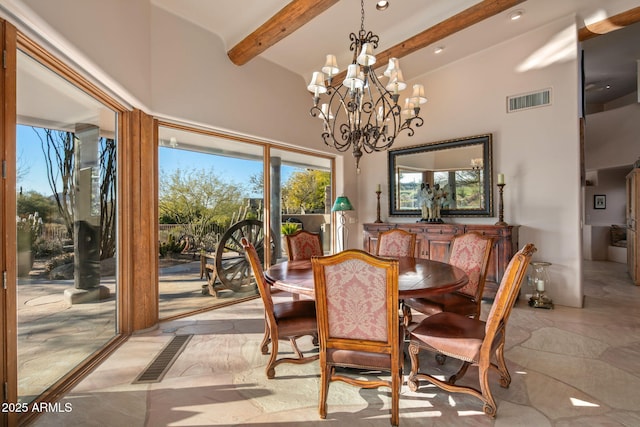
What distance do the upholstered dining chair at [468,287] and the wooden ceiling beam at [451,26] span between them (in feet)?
7.87

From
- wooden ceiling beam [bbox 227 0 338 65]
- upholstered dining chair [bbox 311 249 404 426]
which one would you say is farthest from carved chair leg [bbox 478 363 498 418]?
wooden ceiling beam [bbox 227 0 338 65]

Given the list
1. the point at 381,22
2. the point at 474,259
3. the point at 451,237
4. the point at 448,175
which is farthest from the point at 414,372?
the point at 381,22

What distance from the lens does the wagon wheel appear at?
3.97m

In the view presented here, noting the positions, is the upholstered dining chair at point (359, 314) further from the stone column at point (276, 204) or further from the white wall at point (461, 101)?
the stone column at point (276, 204)

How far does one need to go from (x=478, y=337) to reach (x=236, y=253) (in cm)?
315

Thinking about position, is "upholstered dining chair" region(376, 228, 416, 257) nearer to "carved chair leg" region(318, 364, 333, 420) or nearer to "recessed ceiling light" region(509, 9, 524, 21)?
"carved chair leg" region(318, 364, 333, 420)

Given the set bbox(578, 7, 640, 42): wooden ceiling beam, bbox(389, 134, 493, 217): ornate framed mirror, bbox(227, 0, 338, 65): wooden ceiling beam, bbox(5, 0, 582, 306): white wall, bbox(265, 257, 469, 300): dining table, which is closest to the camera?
bbox(265, 257, 469, 300): dining table

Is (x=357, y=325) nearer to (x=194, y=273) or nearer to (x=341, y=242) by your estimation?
(x=194, y=273)

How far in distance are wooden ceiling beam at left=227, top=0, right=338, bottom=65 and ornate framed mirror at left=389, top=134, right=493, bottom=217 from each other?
2.88 metres

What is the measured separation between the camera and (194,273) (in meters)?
3.75

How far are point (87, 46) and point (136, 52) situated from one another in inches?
29.2

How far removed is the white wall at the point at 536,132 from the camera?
373cm

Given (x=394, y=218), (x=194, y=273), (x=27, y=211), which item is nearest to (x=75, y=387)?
(x=27, y=211)

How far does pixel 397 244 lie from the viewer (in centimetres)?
350
